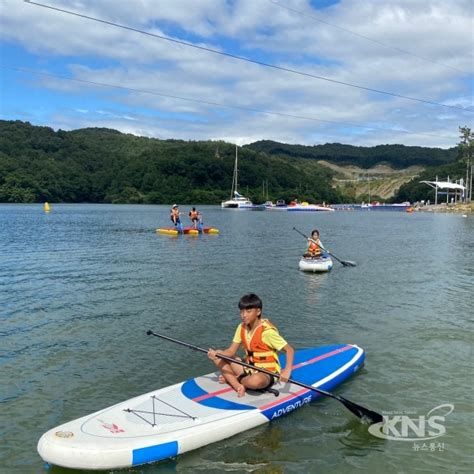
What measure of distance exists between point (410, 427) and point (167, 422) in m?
3.84

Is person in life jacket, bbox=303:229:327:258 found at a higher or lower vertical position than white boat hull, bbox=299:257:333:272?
higher

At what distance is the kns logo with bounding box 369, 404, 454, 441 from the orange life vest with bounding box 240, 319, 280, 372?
1.84 metres

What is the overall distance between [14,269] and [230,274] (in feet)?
30.9

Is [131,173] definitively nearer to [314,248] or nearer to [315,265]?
[314,248]

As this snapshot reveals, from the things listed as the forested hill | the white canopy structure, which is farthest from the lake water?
the forested hill

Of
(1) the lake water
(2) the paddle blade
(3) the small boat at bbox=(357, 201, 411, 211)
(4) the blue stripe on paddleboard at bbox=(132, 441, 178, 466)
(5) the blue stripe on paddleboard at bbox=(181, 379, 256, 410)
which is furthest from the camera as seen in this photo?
(3) the small boat at bbox=(357, 201, 411, 211)

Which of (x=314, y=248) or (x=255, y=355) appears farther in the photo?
(x=314, y=248)

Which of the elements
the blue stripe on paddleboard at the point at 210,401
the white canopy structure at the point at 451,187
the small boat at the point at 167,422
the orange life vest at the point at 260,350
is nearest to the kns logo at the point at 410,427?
the small boat at the point at 167,422

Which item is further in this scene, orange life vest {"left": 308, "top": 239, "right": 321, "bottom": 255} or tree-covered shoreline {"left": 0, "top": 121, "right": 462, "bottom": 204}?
tree-covered shoreline {"left": 0, "top": 121, "right": 462, "bottom": 204}

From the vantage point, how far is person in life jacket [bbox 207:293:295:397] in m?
7.85

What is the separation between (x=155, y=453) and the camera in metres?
6.65

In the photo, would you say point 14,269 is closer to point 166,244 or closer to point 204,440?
point 166,244

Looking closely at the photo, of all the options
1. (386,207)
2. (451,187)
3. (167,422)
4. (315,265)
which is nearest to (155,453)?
(167,422)

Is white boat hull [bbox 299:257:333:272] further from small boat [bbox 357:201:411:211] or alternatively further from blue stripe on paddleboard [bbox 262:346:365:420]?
small boat [bbox 357:201:411:211]
